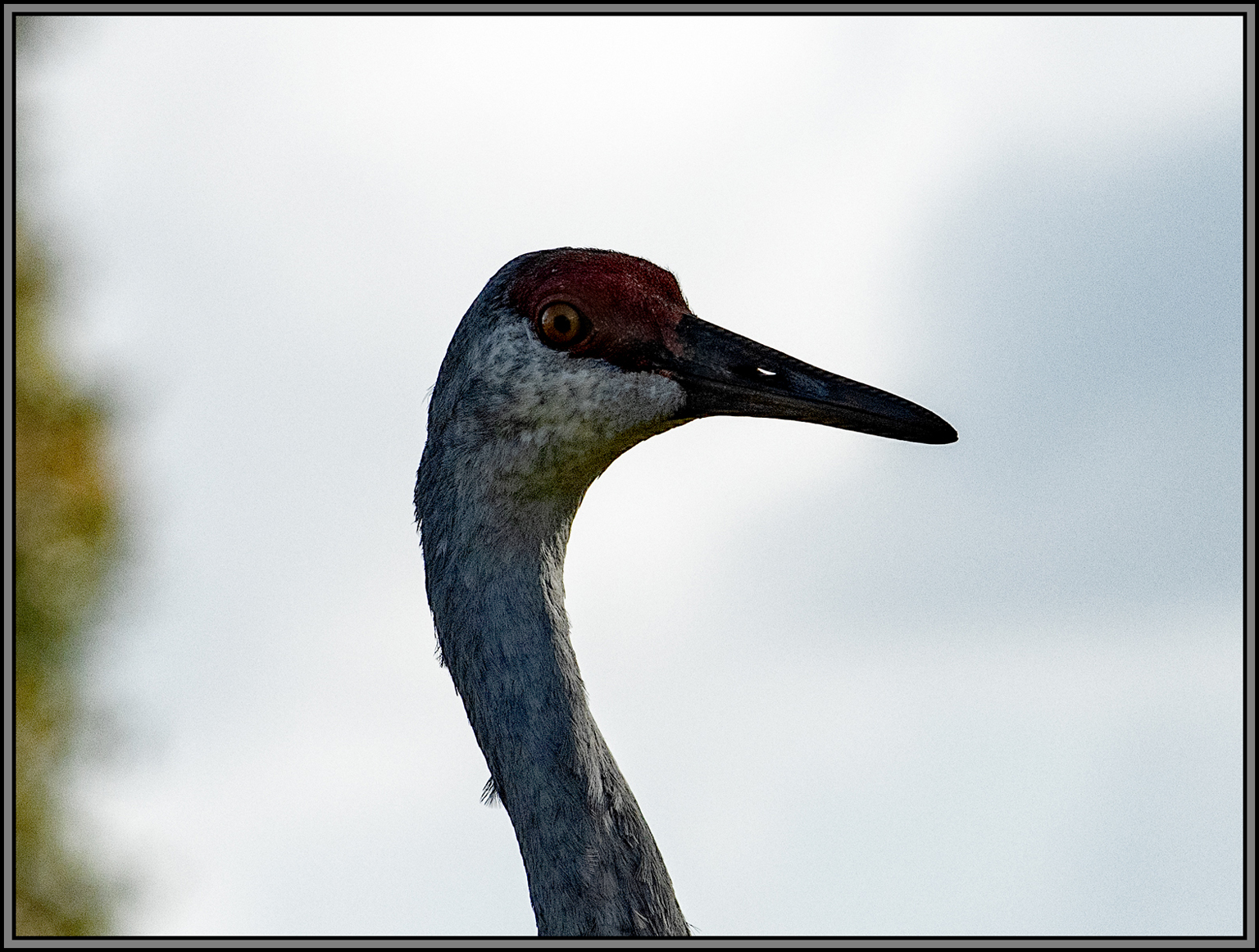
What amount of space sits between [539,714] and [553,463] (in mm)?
722

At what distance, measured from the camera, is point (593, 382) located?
12.3 ft

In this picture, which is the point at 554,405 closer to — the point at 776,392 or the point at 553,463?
the point at 553,463

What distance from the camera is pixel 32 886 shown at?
40.4ft

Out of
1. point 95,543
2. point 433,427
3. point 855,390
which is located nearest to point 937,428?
point 855,390

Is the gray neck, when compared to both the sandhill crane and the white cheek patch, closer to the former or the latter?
the sandhill crane

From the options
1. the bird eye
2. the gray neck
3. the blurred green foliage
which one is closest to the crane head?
the bird eye

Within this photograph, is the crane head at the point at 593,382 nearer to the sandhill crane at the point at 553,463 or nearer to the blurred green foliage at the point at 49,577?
the sandhill crane at the point at 553,463

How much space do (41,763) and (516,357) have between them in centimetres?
1158

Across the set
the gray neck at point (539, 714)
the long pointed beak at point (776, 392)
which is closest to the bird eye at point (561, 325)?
the long pointed beak at point (776, 392)

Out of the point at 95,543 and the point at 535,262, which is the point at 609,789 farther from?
the point at 95,543

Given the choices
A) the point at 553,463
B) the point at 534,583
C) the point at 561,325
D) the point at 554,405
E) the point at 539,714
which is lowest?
the point at 539,714

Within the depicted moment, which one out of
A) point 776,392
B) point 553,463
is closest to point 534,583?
point 553,463

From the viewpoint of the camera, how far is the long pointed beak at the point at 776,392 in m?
3.72

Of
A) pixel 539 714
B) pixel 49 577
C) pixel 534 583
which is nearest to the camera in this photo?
pixel 539 714
